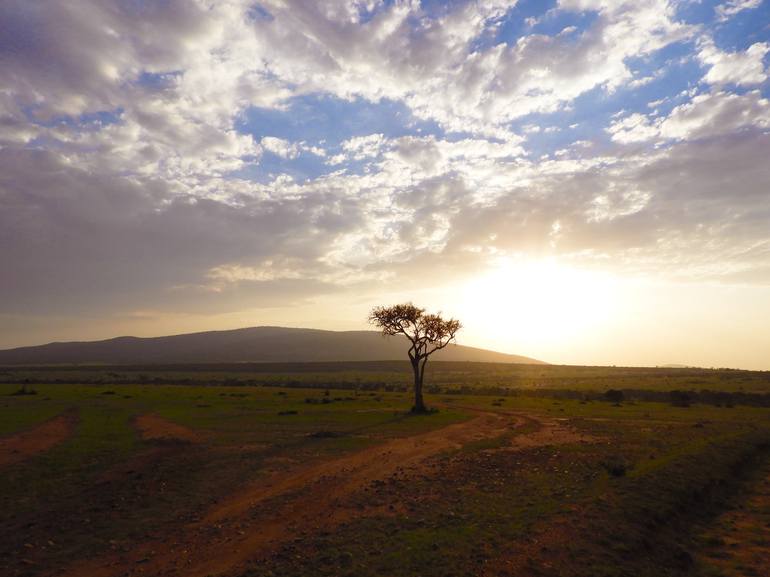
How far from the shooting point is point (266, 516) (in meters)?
13.7

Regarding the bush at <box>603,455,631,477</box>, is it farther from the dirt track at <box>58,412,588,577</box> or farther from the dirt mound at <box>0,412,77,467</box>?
the dirt mound at <box>0,412,77,467</box>

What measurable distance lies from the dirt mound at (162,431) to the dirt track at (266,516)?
10.5 metres

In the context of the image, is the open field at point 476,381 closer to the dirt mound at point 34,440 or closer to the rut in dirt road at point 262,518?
the dirt mound at point 34,440

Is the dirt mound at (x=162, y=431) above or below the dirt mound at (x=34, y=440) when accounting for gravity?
above

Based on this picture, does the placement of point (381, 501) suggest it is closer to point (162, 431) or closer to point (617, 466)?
point (617, 466)

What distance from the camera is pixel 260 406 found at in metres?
46.3

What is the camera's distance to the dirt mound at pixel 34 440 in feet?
72.0

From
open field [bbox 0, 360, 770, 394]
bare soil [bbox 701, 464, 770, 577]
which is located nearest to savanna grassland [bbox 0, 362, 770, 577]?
bare soil [bbox 701, 464, 770, 577]

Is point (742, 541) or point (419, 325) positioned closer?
point (742, 541)

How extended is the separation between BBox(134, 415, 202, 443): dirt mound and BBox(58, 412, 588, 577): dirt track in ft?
34.3

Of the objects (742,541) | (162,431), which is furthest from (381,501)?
(162,431)

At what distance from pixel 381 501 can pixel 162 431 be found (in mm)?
19436

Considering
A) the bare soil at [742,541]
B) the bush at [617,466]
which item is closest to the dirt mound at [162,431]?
the bush at [617,466]

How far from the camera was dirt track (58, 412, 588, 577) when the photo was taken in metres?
10.6
